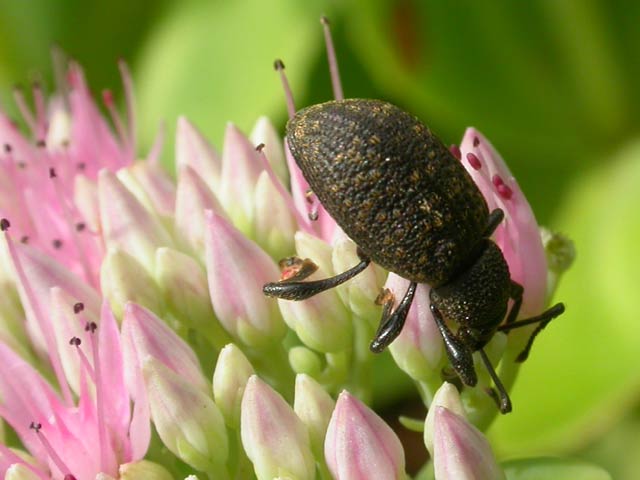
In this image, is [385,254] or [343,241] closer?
[385,254]

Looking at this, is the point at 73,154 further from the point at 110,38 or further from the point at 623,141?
the point at 623,141

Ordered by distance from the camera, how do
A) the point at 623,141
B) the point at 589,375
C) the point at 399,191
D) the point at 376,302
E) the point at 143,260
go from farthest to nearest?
1. the point at 623,141
2. the point at 589,375
3. the point at 143,260
4. the point at 376,302
5. the point at 399,191

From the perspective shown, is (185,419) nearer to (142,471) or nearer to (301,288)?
(142,471)

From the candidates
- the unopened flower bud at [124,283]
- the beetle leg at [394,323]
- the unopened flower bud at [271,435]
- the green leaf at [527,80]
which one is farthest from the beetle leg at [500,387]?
the green leaf at [527,80]

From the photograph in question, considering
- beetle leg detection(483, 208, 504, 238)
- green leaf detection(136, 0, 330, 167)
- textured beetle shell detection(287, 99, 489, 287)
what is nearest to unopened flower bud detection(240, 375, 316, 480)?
textured beetle shell detection(287, 99, 489, 287)

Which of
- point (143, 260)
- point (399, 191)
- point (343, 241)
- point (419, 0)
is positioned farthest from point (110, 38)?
point (399, 191)

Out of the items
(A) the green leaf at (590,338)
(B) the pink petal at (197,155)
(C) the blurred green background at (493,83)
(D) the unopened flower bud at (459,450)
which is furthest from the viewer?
(C) the blurred green background at (493,83)

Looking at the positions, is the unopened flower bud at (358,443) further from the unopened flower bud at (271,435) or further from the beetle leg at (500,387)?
the beetle leg at (500,387)

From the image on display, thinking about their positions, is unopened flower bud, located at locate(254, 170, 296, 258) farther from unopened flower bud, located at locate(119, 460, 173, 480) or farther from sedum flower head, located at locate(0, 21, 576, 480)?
unopened flower bud, located at locate(119, 460, 173, 480)
